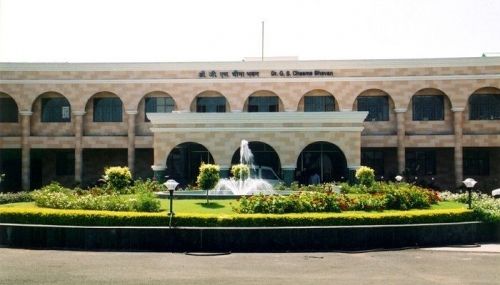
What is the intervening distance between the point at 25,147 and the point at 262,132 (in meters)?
16.1

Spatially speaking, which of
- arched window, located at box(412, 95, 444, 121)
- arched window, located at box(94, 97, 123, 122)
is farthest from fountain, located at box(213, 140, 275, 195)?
arched window, located at box(412, 95, 444, 121)

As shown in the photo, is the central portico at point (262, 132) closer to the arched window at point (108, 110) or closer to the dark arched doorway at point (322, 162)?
the dark arched doorway at point (322, 162)

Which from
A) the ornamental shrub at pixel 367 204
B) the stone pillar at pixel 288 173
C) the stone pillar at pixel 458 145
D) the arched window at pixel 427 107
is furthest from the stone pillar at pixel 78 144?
the stone pillar at pixel 458 145

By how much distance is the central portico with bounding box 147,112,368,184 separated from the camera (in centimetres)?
2905

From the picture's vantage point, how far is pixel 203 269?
12.9m

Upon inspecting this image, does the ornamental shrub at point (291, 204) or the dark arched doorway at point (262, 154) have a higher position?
the dark arched doorway at point (262, 154)

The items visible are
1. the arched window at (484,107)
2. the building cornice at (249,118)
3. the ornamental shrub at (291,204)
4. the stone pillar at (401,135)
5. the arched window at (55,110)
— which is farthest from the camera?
the arched window at (55,110)

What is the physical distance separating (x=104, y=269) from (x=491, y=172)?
1165 inches

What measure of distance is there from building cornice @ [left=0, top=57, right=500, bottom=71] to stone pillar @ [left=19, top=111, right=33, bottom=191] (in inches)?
122

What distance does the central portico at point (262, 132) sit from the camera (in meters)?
29.0

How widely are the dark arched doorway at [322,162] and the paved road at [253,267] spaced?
16.8 m

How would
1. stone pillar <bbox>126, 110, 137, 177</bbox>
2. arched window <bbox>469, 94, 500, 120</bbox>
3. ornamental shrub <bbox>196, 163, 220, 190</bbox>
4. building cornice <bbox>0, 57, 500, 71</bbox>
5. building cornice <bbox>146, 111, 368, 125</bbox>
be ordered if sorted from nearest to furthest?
ornamental shrub <bbox>196, 163, 220, 190</bbox>
building cornice <bbox>146, 111, 368, 125</bbox>
building cornice <bbox>0, 57, 500, 71</bbox>
arched window <bbox>469, 94, 500, 120</bbox>
stone pillar <bbox>126, 110, 137, 177</bbox>

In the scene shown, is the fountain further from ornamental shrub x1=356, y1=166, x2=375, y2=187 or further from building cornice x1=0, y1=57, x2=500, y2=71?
building cornice x1=0, y1=57, x2=500, y2=71

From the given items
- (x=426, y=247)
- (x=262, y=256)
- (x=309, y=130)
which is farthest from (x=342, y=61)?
(x=262, y=256)
